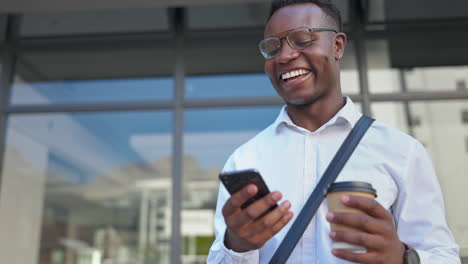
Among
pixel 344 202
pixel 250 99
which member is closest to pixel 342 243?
pixel 344 202

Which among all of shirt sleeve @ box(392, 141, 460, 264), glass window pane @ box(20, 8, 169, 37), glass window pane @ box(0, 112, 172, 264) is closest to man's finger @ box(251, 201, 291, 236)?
shirt sleeve @ box(392, 141, 460, 264)

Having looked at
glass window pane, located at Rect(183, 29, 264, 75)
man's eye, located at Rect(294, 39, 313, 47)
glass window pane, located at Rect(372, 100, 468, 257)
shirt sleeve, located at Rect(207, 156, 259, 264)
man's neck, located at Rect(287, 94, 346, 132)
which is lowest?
shirt sleeve, located at Rect(207, 156, 259, 264)

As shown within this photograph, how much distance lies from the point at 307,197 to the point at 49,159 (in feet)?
17.8

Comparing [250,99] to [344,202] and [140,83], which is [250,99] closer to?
[140,83]

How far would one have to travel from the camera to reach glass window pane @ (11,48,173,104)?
5.86m

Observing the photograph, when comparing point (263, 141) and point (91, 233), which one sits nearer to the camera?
point (263, 141)

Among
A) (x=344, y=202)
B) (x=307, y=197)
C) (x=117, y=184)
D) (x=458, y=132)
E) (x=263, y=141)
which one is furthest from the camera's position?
(x=117, y=184)

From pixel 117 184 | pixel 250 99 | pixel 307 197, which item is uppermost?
pixel 250 99

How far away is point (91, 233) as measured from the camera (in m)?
5.77

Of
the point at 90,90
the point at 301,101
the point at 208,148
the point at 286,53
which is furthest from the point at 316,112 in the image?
the point at 90,90

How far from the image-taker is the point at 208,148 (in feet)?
18.7

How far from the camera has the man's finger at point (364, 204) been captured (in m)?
0.93

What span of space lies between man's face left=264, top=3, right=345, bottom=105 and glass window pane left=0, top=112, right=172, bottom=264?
4.29 meters

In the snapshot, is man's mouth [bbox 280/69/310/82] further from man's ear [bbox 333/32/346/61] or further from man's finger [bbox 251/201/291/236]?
man's finger [bbox 251/201/291/236]
